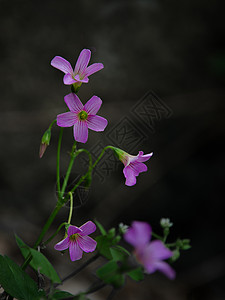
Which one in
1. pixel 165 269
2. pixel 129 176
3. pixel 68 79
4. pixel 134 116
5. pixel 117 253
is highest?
pixel 134 116

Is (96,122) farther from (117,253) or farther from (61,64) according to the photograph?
(117,253)

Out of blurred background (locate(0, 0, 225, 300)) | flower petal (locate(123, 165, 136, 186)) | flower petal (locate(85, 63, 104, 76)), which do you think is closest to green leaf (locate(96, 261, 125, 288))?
flower petal (locate(123, 165, 136, 186))

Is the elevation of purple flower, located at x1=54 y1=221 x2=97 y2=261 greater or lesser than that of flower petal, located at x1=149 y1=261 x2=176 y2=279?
greater

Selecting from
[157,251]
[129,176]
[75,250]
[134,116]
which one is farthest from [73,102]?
[134,116]

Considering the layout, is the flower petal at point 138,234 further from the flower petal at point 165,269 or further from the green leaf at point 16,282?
the green leaf at point 16,282

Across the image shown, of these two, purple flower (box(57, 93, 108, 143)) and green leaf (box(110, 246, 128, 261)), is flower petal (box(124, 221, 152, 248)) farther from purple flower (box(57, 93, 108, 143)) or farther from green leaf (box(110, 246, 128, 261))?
purple flower (box(57, 93, 108, 143))

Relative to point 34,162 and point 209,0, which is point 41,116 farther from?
point 209,0
